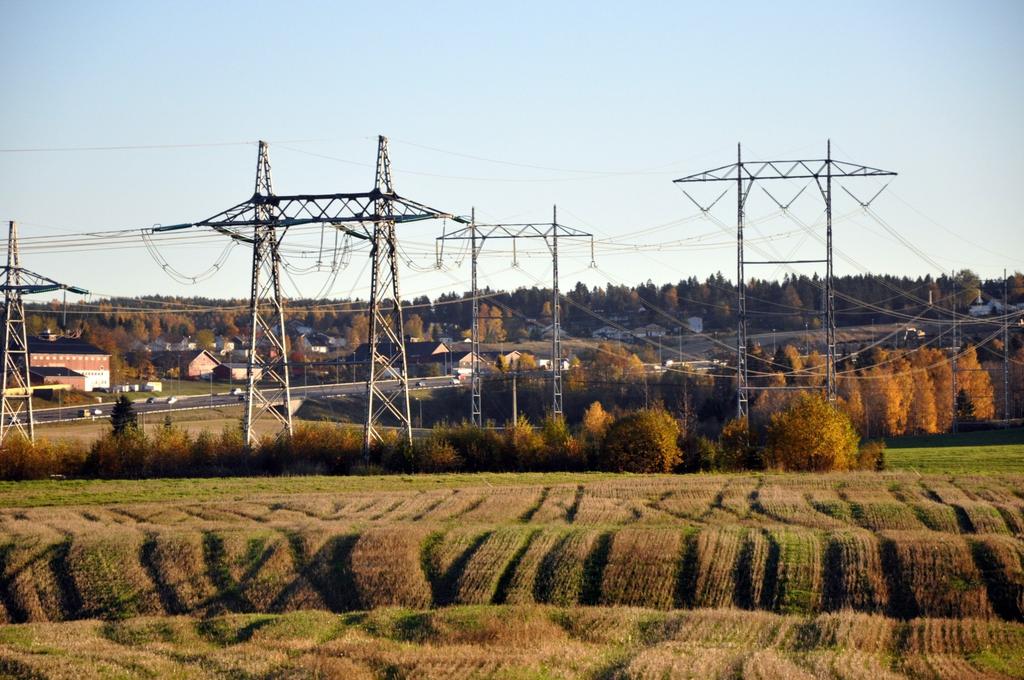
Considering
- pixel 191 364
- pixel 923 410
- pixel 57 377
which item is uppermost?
pixel 191 364

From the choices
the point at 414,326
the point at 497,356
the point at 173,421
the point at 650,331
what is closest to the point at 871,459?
the point at 173,421

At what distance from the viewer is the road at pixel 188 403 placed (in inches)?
3300

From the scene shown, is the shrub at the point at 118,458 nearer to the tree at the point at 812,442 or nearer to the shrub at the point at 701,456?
the shrub at the point at 701,456

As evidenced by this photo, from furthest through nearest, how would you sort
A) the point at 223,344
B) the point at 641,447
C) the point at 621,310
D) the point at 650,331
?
the point at 621,310 < the point at 223,344 < the point at 650,331 < the point at 641,447

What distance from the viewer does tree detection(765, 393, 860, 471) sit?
2109 inches

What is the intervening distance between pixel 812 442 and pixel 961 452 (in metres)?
12.4

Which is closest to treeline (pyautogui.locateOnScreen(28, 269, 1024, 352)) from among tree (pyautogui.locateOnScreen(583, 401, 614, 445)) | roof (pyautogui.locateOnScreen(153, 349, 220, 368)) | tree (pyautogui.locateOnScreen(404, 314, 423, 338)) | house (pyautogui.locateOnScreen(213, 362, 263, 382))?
tree (pyautogui.locateOnScreen(404, 314, 423, 338))

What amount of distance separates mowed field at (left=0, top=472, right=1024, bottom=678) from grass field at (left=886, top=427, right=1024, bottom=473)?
1209 cm

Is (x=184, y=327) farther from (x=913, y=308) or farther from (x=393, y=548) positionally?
A: (x=393, y=548)

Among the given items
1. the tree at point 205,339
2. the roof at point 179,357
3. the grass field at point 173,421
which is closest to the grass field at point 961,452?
Answer: the grass field at point 173,421

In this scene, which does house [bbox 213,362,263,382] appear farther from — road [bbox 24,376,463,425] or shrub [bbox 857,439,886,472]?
shrub [bbox 857,439,886,472]

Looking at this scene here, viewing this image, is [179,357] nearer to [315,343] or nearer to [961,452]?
[315,343]

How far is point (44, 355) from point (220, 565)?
8962cm

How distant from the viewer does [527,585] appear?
94.0 feet
